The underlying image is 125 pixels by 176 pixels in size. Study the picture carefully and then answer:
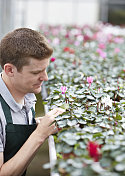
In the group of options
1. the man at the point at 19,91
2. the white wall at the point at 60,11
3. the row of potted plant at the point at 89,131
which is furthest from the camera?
the white wall at the point at 60,11

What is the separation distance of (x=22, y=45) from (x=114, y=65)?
2109 mm

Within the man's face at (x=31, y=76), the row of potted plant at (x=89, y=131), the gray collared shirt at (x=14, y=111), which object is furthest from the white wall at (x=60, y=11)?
the man's face at (x=31, y=76)

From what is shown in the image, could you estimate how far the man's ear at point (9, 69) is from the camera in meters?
1.51

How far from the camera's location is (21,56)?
1473mm

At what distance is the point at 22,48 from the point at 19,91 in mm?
252

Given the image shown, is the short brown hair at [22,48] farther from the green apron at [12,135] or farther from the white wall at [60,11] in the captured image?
the white wall at [60,11]

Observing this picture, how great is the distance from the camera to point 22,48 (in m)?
1.47

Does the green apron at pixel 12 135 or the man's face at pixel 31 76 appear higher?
the man's face at pixel 31 76

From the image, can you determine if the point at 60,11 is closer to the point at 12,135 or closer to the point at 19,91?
the point at 19,91

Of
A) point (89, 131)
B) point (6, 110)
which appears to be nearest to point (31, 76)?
point (6, 110)

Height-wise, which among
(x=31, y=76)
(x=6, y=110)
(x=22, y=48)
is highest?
(x=22, y=48)

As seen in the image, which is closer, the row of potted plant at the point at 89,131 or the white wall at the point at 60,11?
the row of potted plant at the point at 89,131

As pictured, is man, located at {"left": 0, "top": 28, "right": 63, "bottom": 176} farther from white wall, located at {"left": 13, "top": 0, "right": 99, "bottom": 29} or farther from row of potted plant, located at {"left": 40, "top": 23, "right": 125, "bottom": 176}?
white wall, located at {"left": 13, "top": 0, "right": 99, "bottom": 29}

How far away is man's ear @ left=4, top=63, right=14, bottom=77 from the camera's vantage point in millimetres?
1506
